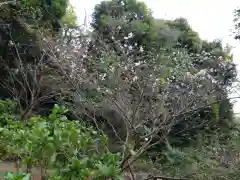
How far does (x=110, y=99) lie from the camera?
4.89m

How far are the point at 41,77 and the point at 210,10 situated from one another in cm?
449

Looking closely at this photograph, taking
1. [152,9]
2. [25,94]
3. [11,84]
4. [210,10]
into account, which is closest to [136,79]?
[210,10]

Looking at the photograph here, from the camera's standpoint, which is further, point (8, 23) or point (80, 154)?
point (8, 23)

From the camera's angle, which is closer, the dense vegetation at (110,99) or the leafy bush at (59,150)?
the leafy bush at (59,150)

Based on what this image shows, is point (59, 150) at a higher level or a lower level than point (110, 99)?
lower

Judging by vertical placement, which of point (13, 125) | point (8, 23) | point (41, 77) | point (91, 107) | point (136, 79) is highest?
point (8, 23)

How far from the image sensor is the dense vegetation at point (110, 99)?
2.51 metres

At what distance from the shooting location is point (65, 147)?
241 cm

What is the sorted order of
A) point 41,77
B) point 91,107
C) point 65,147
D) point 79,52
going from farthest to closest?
point 41,77, point 79,52, point 91,107, point 65,147

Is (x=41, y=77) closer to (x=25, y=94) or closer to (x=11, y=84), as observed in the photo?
(x=25, y=94)

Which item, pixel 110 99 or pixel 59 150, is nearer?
pixel 59 150

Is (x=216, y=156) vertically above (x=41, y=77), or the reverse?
(x=41, y=77)

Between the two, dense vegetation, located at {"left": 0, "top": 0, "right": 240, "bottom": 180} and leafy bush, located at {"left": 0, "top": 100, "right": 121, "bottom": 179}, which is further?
dense vegetation, located at {"left": 0, "top": 0, "right": 240, "bottom": 180}

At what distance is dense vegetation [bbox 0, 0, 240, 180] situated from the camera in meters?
2.51
